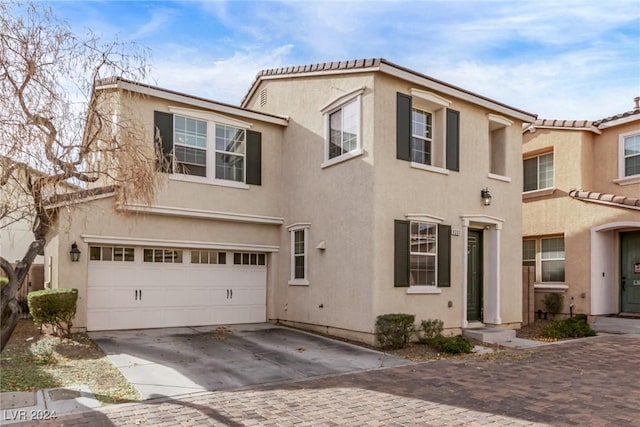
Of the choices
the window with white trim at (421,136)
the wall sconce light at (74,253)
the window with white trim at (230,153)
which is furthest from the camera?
the window with white trim at (230,153)

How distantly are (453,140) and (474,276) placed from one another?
3.79m

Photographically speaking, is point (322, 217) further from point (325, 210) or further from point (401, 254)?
point (401, 254)

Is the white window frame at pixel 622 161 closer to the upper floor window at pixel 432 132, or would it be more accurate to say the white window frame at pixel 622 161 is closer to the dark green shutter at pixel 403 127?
the upper floor window at pixel 432 132

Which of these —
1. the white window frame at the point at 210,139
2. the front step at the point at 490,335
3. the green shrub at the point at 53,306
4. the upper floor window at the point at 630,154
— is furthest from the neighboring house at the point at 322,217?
the upper floor window at the point at 630,154

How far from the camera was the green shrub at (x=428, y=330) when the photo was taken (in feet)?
36.0

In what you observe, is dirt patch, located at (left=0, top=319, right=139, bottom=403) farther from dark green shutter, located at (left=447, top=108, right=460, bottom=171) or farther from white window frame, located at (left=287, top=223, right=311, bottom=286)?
dark green shutter, located at (left=447, top=108, right=460, bottom=171)

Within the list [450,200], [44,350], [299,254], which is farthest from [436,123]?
[44,350]

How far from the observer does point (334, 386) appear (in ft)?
24.2

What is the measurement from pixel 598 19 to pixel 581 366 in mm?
7088

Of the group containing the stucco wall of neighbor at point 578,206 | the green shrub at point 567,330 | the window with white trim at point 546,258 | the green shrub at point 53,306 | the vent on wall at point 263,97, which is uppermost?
the vent on wall at point 263,97

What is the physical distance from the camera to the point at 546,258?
1545 centimetres

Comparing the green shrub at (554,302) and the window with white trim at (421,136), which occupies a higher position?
the window with white trim at (421,136)

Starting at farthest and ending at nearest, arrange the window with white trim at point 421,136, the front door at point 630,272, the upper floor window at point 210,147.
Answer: the front door at point 630,272 → the upper floor window at point 210,147 → the window with white trim at point 421,136

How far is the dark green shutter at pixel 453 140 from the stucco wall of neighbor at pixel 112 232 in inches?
219
